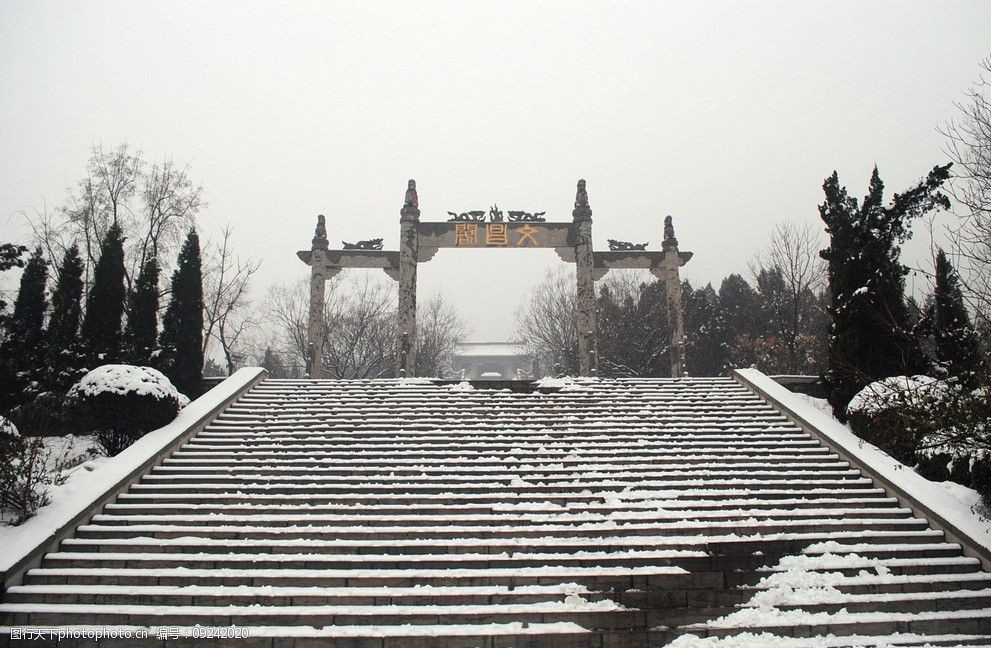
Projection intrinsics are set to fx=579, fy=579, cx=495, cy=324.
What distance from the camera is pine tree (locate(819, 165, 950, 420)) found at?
10.6 metres

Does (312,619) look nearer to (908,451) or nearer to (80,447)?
(908,451)

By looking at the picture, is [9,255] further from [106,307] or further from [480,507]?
[480,507]

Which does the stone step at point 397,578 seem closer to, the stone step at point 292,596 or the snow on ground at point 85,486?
the stone step at point 292,596

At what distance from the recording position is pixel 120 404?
31.6ft

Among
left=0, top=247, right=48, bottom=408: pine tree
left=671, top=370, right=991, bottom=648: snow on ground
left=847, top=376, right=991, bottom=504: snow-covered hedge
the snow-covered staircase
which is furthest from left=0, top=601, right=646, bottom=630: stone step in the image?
left=0, top=247, right=48, bottom=408: pine tree

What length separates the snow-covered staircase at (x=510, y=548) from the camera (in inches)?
240

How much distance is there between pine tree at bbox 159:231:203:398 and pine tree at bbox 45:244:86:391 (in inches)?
82.0

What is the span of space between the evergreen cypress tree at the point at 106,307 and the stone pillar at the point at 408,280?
7.85 metres

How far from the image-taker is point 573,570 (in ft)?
22.2

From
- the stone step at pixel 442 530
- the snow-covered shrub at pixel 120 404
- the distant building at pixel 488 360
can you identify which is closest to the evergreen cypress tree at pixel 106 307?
the snow-covered shrub at pixel 120 404

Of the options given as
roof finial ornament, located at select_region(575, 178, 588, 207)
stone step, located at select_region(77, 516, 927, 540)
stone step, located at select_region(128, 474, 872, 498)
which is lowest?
stone step, located at select_region(77, 516, 927, 540)

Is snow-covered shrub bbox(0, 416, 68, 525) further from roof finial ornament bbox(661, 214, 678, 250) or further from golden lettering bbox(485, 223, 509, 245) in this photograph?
roof finial ornament bbox(661, 214, 678, 250)

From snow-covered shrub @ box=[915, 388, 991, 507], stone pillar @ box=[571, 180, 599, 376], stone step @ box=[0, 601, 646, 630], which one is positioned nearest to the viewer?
stone step @ box=[0, 601, 646, 630]

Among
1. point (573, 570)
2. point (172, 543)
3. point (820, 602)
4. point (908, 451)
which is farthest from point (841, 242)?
point (172, 543)
